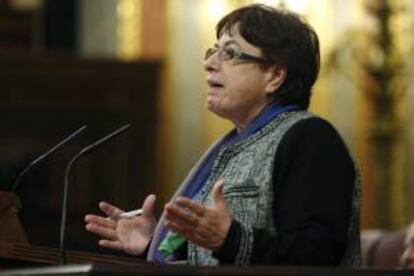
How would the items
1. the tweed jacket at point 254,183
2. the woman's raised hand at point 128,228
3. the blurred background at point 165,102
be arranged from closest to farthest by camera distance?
the tweed jacket at point 254,183 < the woman's raised hand at point 128,228 < the blurred background at point 165,102

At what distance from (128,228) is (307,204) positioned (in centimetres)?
54

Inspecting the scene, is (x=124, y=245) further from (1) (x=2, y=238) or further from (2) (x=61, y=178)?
(2) (x=61, y=178)

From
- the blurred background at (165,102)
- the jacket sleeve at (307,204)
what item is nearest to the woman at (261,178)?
the jacket sleeve at (307,204)

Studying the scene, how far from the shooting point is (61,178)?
28.8 ft

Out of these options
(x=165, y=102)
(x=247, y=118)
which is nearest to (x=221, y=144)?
(x=247, y=118)

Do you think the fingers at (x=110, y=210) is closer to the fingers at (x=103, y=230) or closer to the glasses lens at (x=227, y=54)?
the fingers at (x=103, y=230)

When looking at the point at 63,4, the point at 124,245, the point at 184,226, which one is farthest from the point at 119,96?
the point at 184,226

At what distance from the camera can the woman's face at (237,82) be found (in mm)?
2619

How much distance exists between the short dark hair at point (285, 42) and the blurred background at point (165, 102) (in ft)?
19.2

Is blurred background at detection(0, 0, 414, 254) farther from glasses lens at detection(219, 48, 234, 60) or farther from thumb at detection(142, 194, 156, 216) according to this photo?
glasses lens at detection(219, 48, 234, 60)

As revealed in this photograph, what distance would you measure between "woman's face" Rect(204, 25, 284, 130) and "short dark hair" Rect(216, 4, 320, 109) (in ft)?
0.07

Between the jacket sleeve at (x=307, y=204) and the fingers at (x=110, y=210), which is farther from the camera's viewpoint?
the fingers at (x=110, y=210)

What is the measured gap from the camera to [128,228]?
2.76 metres

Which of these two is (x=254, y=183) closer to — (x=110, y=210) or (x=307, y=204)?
(x=307, y=204)
